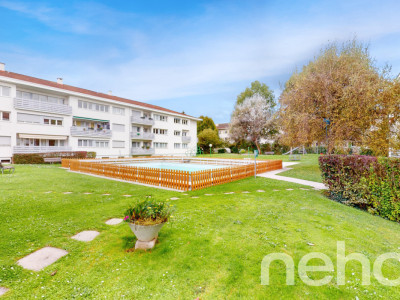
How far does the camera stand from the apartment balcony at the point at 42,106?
2394 cm

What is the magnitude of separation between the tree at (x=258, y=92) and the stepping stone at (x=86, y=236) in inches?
2051

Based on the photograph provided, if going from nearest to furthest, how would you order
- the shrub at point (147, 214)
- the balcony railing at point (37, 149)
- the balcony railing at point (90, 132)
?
1. the shrub at point (147, 214)
2. the balcony railing at point (37, 149)
3. the balcony railing at point (90, 132)

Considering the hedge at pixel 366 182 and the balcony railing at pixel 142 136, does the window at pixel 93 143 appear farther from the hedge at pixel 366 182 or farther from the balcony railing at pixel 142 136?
the hedge at pixel 366 182

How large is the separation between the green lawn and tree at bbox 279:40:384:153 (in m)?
9.60

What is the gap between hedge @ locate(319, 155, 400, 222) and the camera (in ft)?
22.2

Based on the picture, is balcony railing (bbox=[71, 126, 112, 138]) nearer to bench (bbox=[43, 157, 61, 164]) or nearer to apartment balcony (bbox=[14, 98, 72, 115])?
apartment balcony (bbox=[14, 98, 72, 115])

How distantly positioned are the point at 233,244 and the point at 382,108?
16.0 m

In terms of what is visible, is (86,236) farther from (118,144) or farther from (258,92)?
(258,92)

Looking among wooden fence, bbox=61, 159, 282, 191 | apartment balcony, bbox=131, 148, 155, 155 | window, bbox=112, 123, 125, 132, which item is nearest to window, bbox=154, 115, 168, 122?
apartment balcony, bbox=131, 148, 155, 155

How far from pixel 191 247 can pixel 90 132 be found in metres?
31.2

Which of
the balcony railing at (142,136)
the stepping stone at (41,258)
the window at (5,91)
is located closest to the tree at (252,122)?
the balcony railing at (142,136)

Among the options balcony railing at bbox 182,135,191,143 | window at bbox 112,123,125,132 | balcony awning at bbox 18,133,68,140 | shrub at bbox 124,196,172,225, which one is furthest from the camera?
balcony railing at bbox 182,135,191,143

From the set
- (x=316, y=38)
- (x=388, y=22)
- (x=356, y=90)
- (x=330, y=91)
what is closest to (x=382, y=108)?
(x=356, y=90)

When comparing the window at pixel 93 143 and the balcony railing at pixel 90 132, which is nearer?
the balcony railing at pixel 90 132
